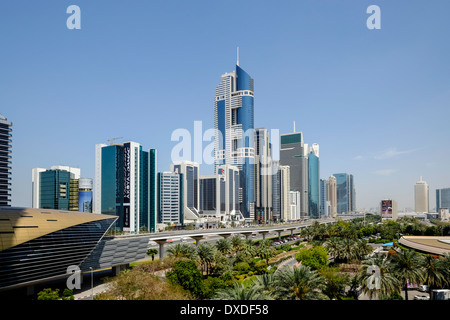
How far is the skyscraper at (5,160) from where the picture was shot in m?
105

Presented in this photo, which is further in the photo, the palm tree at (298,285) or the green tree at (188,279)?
the green tree at (188,279)

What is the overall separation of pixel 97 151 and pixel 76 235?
91751 mm

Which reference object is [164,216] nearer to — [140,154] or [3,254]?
[140,154]

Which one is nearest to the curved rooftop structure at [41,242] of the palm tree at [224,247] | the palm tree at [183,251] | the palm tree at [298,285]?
the palm tree at [183,251]

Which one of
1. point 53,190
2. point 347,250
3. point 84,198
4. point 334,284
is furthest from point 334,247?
point 53,190

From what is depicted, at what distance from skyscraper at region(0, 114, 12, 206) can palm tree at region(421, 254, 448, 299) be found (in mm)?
111500

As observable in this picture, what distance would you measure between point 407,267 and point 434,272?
7.64ft

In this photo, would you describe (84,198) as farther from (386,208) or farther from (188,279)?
(386,208)

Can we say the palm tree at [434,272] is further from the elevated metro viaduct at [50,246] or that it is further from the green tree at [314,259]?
the elevated metro viaduct at [50,246]

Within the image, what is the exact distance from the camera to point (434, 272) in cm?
3206

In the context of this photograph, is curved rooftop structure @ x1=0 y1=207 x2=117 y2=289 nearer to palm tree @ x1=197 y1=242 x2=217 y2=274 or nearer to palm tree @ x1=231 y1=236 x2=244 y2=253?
palm tree @ x1=197 y1=242 x2=217 y2=274

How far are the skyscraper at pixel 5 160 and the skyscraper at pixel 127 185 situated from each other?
28089 mm

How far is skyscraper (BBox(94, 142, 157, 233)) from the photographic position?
386ft
